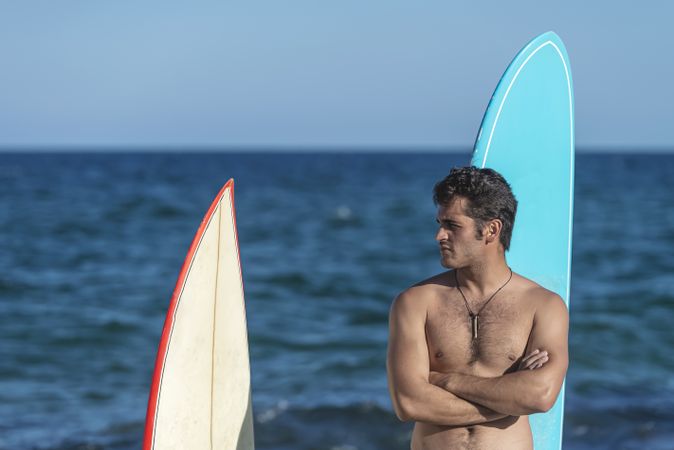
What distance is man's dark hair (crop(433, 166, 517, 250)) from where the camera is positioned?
3.12m

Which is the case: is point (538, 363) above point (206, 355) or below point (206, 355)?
below

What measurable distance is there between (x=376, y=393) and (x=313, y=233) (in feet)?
42.2

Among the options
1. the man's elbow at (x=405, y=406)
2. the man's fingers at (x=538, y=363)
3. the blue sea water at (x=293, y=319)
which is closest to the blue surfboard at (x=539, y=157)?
the man's fingers at (x=538, y=363)

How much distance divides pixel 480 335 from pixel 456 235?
39 cm

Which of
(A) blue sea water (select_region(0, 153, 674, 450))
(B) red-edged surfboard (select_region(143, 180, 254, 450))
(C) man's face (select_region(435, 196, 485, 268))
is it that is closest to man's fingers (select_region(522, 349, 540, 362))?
(C) man's face (select_region(435, 196, 485, 268))

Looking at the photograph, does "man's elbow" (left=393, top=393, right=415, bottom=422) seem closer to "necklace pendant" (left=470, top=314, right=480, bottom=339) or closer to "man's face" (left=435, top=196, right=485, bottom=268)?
"necklace pendant" (left=470, top=314, right=480, bottom=339)

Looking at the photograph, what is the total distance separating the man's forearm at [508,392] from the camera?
3049 millimetres

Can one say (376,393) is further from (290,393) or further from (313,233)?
(313,233)

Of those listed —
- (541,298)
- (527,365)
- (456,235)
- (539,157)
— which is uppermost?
(539,157)

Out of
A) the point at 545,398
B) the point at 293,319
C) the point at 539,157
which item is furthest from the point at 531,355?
the point at 293,319

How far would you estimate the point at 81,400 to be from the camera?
860cm

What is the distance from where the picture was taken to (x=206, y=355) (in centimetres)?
341

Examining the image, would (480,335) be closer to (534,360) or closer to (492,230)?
(534,360)

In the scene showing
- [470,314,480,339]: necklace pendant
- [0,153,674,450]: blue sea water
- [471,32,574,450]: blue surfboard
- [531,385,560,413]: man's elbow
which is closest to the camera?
[531,385,560,413]: man's elbow
